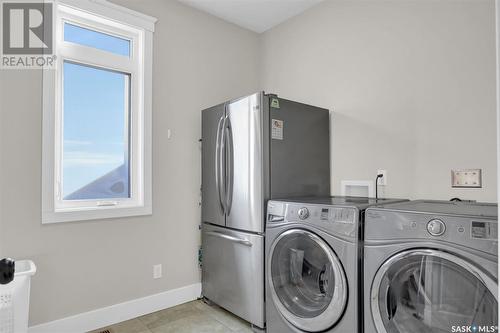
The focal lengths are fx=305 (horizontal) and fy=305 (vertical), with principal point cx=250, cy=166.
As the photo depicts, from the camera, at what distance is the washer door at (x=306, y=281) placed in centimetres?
172

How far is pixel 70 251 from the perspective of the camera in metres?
2.19

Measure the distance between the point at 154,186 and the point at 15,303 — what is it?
1.20 metres

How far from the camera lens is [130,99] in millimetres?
2607

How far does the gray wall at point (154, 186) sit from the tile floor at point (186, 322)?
0.66ft

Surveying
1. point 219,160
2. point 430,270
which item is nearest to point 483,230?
point 430,270

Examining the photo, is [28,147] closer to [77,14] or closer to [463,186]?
[77,14]

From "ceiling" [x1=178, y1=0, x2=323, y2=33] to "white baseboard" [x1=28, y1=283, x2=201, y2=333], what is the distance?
8.54 feet

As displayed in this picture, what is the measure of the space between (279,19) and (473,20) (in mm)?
1727

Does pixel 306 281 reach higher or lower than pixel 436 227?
lower

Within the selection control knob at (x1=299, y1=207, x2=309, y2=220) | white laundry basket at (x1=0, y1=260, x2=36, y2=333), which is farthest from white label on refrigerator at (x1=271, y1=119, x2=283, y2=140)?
white laundry basket at (x1=0, y1=260, x2=36, y2=333)

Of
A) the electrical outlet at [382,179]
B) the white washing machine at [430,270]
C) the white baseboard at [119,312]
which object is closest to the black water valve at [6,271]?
the white baseboard at [119,312]

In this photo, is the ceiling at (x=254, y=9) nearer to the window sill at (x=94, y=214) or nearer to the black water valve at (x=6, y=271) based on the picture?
the window sill at (x=94, y=214)

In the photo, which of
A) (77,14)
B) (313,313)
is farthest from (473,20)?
(77,14)

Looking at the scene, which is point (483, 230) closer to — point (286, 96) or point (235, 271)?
point (235, 271)
